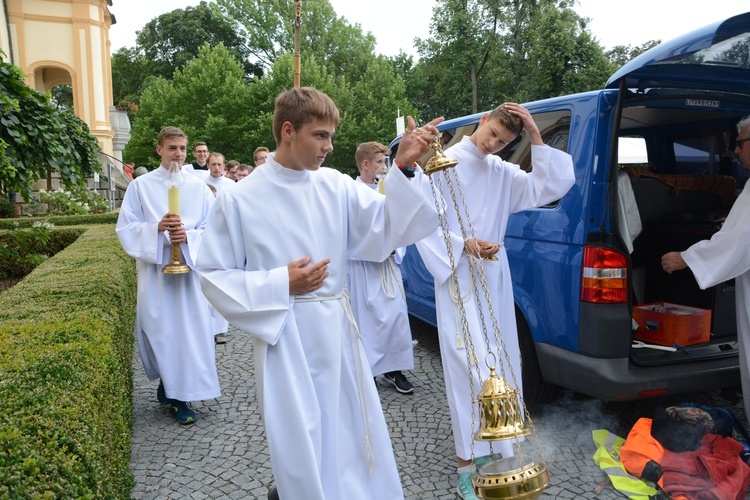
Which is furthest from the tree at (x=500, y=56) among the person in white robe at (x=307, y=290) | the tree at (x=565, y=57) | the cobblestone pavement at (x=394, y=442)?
the person in white robe at (x=307, y=290)

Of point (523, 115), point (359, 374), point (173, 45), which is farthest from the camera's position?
point (173, 45)

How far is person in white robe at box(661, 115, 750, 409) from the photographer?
3648 mm

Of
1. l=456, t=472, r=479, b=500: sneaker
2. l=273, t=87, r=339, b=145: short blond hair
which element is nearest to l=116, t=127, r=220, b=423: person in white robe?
l=456, t=472, r=479, b=500: sneaker

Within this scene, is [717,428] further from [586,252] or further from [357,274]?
[357,274]

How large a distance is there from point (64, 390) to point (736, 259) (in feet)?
11.2

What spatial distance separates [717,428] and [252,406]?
311 centimetres

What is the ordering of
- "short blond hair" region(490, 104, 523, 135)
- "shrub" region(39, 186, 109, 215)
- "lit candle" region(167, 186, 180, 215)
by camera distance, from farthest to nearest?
"shrub" region(39, 186, 109, 215) → "lit candle" region(167, 186, 180, 215) → "short blond hair" region(490, 104, 523, 135)

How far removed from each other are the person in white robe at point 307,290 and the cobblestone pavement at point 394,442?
997 mm

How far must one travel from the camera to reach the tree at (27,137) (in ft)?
15.7

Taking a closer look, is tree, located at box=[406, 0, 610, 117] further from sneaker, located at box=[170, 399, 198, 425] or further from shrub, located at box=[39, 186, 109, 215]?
sneaker, located at box=[170, 399, 198, 425]

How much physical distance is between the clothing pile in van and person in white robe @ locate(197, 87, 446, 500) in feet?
5.20

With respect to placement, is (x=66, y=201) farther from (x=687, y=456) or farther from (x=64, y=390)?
(x=687, y=456)

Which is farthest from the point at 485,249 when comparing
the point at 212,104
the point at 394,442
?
the point at 212,104

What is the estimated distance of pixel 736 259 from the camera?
3.64 metres
